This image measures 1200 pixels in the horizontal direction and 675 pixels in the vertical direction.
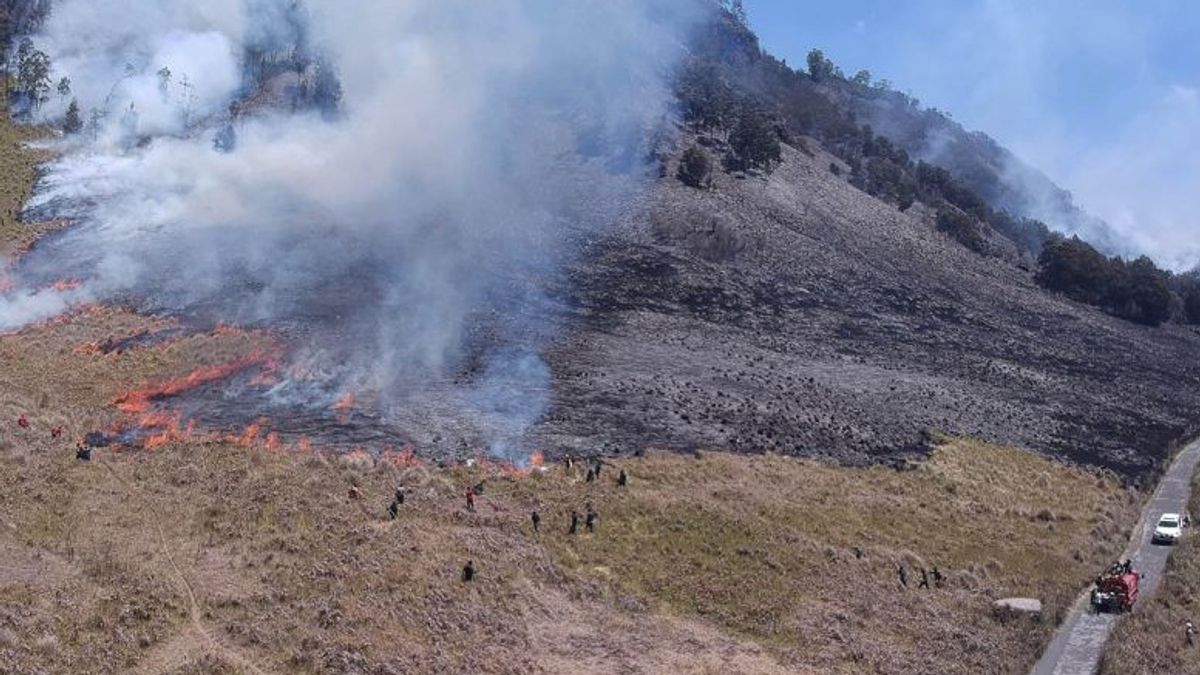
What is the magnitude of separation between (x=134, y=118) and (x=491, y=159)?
40.7m

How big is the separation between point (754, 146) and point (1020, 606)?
266 feet

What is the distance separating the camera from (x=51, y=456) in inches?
1433

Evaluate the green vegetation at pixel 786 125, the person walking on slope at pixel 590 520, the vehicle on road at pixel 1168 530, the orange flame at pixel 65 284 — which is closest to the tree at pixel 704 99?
the green vegetation at pixel 786 125

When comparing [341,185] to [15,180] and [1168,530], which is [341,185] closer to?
[15,180]

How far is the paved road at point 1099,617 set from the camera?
30578mm

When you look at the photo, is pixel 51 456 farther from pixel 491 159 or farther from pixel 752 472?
pixel 491 159

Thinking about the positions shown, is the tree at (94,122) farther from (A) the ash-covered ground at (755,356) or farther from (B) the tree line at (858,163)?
(B) the tree line at (858,163)

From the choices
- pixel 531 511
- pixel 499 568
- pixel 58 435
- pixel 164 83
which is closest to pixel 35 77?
pixel 164 83

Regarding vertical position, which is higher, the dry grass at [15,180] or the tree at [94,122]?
the tree at [94,122]

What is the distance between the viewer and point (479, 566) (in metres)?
31.4

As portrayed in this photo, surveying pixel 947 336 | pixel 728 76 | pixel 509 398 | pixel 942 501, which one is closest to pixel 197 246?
pixel 509 398

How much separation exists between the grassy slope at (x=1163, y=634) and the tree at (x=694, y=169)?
212 feet

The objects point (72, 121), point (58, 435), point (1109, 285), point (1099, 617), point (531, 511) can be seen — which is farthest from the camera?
point (72, 121)

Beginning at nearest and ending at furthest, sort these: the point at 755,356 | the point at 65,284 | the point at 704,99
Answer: the point at 65,284
the point at 755,356
the point at 704,99
